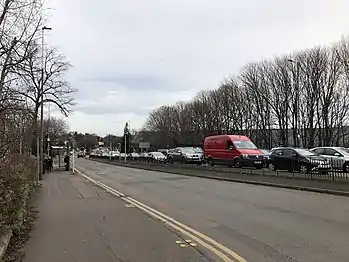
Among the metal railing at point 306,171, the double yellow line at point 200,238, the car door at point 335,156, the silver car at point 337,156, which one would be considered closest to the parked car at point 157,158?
the metal railing at point 306,171

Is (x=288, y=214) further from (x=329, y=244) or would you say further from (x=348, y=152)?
(x=348, y=152)

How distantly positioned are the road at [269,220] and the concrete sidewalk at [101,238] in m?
0.95

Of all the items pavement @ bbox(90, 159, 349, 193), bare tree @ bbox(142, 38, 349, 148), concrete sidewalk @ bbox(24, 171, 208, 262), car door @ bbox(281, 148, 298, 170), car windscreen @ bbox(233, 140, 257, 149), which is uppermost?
bare tree @ bbox(142, 38, 349, 148)

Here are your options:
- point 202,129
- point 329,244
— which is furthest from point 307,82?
point 329,244

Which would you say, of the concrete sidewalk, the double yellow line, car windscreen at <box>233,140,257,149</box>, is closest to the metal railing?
car windscreen at <box>233,140,257,149</box>

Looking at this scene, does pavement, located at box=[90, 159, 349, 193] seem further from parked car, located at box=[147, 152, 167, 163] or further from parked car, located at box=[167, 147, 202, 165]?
parked car, located at box=[147, 152, 167, 163]

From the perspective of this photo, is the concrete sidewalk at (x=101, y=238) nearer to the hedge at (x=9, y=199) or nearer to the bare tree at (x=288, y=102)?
the hedge at (x=9, y=199)

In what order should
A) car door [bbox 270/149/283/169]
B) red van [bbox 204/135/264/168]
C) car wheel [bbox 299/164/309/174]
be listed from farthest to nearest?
red van [bbox 204/135/264/168] < car door [bbox 270/149/283/169] < car wheel [bbox 299/164/309/174]

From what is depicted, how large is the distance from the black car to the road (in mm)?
6851

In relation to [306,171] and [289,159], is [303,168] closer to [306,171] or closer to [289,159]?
[306,171]

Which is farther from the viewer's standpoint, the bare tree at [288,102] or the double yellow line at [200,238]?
the bare tree at [288,102]

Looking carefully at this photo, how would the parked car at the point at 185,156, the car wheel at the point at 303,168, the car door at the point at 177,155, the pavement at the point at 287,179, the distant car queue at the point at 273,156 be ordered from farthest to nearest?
the car door at the point at 177,155
the parked car at the point at 185,156
the car wheel at the point at 303,168
the distant car queue at the point at 273,156
the pavement at the point at 287,179

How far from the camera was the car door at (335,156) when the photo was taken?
86.0 feet

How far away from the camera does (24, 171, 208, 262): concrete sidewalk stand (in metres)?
7.88
